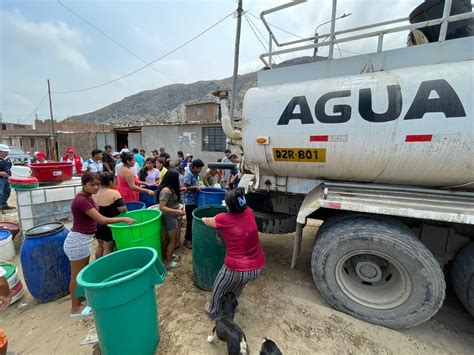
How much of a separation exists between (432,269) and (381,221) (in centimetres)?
60

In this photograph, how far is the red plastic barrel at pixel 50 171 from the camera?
469 cm

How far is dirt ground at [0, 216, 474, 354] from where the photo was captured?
7.00 ft

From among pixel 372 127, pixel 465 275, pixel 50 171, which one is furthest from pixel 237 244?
pixel 50 171

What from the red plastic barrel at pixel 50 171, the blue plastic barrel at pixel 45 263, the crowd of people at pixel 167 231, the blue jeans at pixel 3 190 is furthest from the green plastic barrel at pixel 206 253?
the blue jeans at pixel 3 190

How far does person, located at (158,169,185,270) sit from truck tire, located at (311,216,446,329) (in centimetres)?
220

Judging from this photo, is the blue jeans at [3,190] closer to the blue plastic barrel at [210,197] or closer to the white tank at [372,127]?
the blue plastic barrel at [210,197]

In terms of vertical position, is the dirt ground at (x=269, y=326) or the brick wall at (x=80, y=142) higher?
the brick wall at (x=80, y=142)

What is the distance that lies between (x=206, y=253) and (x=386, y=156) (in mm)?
2442

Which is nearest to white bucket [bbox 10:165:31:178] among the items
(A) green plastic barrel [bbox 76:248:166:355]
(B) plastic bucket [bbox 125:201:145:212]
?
(B) plastic bucket [bbox 125:201:145:212]

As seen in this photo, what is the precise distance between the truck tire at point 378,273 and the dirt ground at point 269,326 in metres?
0.20

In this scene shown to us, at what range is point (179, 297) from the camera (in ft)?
9.14

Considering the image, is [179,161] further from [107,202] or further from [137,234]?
[137,234]

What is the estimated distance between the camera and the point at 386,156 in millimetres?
2359

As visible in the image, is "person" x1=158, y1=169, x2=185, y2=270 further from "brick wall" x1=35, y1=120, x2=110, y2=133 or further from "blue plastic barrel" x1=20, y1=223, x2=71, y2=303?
"brick wall" x1=35, y1=120, x2=110, y2=133
